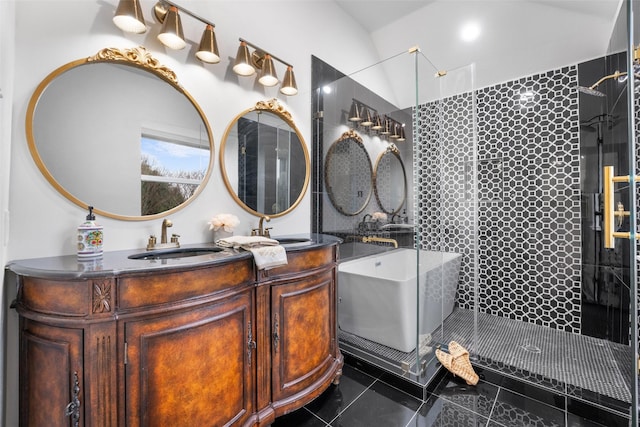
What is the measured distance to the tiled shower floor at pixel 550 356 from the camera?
5.84ft

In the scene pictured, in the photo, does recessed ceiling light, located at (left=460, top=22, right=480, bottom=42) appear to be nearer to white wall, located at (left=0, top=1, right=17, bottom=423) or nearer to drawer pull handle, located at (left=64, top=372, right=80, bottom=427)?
white wall, located at (left=0, top=1, right=17, bottom=423)

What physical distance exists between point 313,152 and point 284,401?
6.35 feet

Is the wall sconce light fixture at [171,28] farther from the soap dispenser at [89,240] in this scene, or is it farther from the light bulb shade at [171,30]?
the soap dispenser at [89,240]

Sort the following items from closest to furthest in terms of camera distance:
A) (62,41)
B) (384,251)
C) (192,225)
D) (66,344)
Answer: (66,344) < (62,41) < (192,225) < (384,251)

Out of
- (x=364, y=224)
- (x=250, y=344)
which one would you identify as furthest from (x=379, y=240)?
(x=250, y=344)

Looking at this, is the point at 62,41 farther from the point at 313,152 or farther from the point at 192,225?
the point at 313,152

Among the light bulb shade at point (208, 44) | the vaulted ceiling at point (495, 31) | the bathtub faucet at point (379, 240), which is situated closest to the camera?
the light bulb shade at point (208, 44)

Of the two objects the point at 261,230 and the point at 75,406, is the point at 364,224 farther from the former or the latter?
the point at 75,406

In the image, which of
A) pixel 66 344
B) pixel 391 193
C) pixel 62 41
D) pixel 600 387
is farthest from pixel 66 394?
pixel 600 387

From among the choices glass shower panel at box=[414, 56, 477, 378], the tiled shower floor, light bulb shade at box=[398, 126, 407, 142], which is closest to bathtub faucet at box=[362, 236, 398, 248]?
glass shower panel at box=[414, 56, 477, 378]

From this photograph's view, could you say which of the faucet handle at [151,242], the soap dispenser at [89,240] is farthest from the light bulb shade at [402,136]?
the soap dispenser at [89,240]

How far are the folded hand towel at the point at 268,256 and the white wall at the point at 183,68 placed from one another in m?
0.64

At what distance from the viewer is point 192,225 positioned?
1.79 meters

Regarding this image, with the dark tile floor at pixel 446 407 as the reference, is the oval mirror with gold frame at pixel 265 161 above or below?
above
